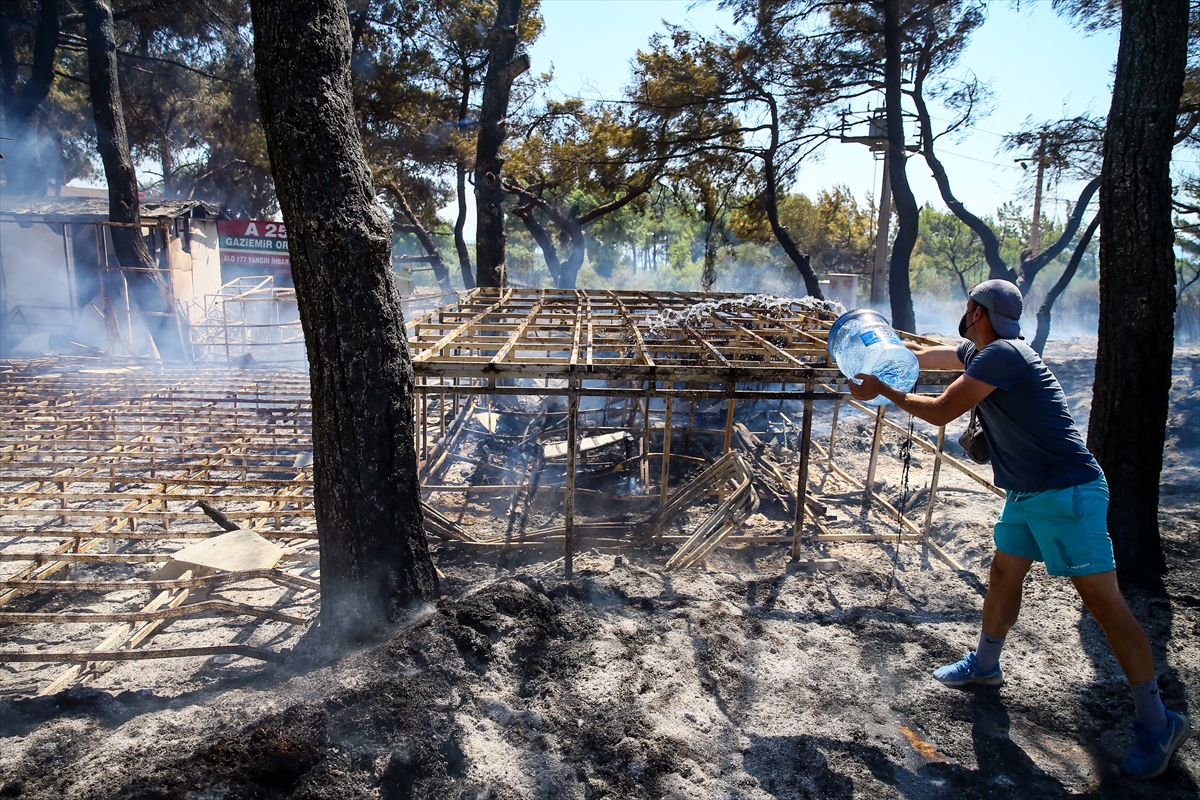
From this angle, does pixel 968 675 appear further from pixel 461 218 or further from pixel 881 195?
pixel 461 218

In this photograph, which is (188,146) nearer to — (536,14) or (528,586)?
(536,14)

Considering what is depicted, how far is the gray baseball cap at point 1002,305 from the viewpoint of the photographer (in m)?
3.70

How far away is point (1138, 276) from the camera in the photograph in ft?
17.9

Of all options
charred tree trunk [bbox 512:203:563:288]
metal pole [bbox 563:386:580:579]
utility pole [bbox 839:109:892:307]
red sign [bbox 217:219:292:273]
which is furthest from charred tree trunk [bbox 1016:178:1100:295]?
red sign [bbox 217:219:292:273]

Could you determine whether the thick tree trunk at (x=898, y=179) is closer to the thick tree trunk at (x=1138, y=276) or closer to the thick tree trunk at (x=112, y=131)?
the thick tree trunk at (x=1138, y=276)

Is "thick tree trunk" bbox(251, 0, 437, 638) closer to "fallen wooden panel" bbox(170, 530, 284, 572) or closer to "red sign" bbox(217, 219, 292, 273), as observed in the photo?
"fallen wooden panel" bbox(170, 530, 284, 572)

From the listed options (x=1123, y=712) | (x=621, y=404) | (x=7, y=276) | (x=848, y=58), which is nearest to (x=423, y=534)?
(x=1123, y=712)

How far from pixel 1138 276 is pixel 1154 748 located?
381cm

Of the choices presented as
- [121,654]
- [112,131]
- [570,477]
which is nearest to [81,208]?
[112,131]

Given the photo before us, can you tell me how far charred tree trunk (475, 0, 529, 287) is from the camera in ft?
46.1

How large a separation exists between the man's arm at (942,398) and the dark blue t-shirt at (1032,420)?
0.06m

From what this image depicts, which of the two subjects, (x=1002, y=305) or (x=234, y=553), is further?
(x=234, y=553)

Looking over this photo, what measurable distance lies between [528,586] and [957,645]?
319cm

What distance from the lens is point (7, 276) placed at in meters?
20.3
